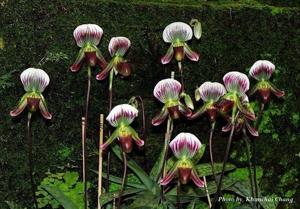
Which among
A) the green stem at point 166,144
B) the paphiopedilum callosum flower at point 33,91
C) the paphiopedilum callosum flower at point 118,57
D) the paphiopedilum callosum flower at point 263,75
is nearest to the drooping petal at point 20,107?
the paphiopedilum callosum flower at point 33,91

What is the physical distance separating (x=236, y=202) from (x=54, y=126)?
0.92 metres

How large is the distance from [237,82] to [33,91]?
797mm

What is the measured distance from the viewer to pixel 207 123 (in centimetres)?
261

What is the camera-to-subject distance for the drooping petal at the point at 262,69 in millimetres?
2342

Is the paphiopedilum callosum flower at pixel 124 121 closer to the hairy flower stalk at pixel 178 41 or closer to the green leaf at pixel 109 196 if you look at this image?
the green leaf at pixel 109 196

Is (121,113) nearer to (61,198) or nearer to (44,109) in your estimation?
(44,109)

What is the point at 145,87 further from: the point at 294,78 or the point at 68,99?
the point at 294,78

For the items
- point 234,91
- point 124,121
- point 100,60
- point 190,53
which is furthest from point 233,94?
point 100,60

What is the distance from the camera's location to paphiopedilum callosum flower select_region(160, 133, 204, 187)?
2031 millimetres

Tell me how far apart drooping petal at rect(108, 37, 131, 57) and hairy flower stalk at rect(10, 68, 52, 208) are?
306 millimetres

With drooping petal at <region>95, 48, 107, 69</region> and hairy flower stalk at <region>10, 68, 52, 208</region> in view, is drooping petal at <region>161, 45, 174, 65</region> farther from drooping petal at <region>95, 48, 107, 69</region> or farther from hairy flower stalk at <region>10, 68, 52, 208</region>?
hairy flower stalk at <region>10, 68, 52, 208</region>

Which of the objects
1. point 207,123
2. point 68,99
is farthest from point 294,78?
point 68,99

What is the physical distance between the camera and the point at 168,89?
7.14 ft

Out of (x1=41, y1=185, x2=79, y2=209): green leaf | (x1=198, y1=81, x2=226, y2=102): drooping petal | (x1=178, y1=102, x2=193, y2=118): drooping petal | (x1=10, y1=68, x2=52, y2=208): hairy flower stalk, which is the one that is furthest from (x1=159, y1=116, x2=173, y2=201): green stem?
(x1=10, y1=68, x2=52, y2=208): hairy flower stalk
